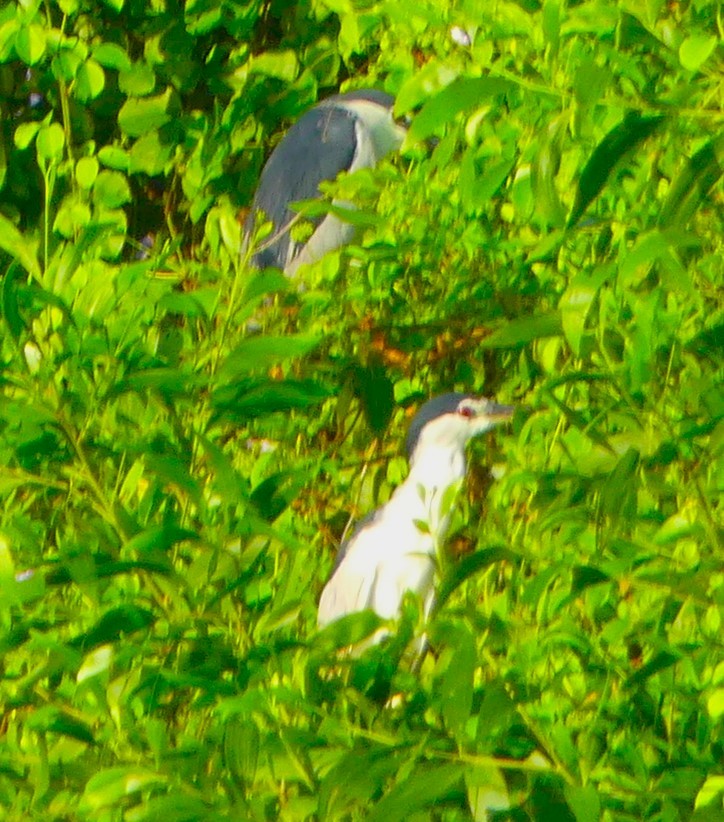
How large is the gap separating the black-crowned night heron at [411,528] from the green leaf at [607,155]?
1025mm

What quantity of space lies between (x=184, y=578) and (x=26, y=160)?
7.23 ft

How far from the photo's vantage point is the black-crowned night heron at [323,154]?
3004 millimetres

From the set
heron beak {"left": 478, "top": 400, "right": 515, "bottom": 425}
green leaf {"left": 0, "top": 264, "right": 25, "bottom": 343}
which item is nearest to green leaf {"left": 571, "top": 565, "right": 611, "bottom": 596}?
green leaf {"left": 0, "top": 264, "right": 25, "bottom": 343}

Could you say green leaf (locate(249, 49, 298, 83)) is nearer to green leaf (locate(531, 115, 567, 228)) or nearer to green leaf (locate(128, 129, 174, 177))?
green leaf (locate(128, 129, 174, 177))

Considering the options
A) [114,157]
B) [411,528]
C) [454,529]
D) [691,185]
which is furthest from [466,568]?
[114,157]

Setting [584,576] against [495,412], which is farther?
[495,412]

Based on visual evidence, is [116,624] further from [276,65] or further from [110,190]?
[276,65]

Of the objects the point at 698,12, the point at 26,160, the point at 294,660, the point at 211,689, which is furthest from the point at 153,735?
the point at 26,160

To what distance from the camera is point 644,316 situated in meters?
1.19

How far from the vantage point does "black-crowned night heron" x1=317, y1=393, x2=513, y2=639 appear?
199cm

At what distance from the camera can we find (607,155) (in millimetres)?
884

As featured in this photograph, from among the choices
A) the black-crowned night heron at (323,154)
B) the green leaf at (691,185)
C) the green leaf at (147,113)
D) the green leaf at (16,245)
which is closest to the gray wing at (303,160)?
the black-crowned night heron at (323,154)

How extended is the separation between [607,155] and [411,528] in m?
1.18

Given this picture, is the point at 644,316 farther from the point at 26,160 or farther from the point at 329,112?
the point at 26,160
